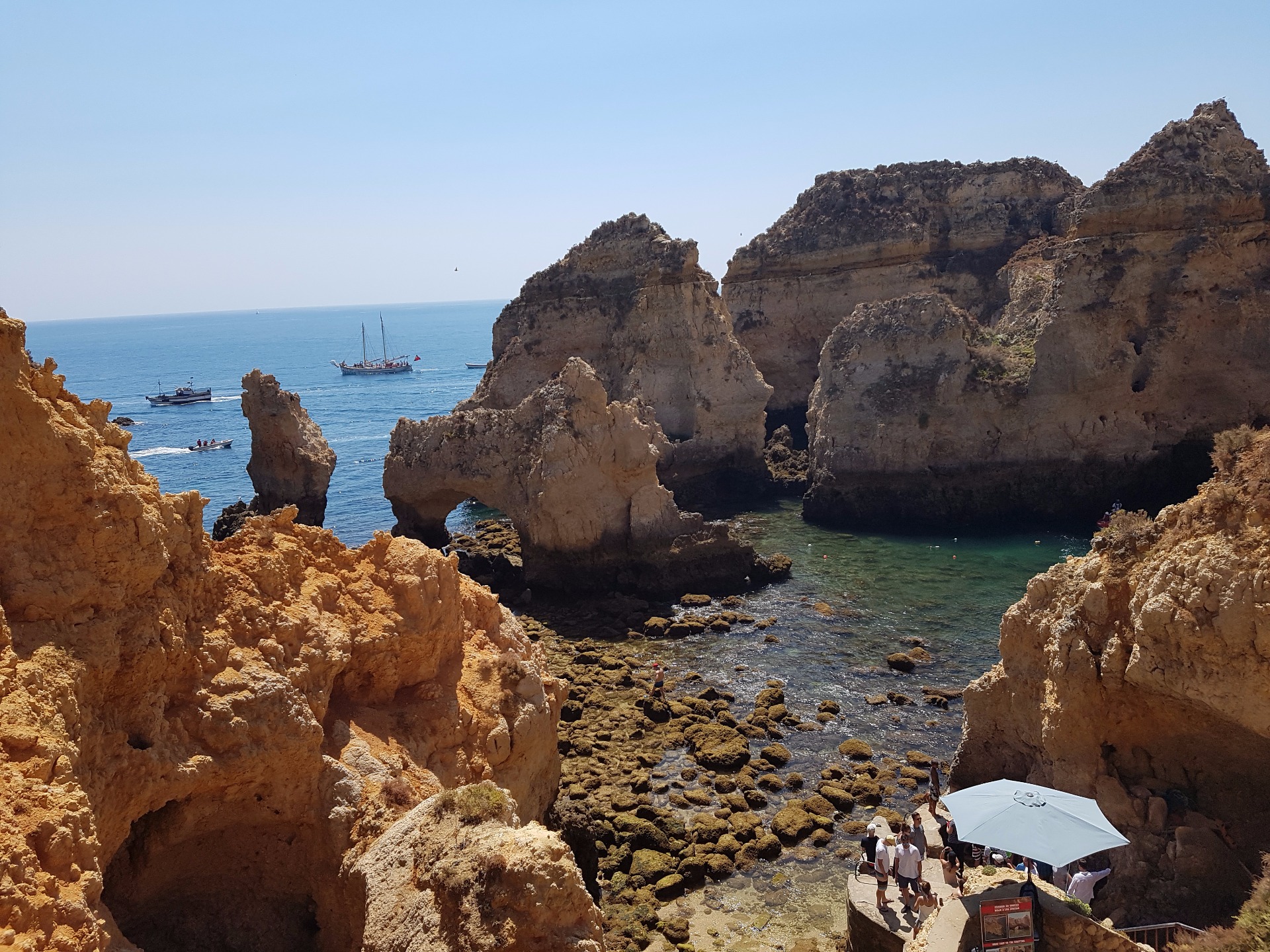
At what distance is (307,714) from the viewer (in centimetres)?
1052

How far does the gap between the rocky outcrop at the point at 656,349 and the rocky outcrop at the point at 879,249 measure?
7.98 metres

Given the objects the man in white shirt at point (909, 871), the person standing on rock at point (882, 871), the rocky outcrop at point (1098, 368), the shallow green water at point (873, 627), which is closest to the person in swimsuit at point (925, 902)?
the man in white shirt at point (909, 871)

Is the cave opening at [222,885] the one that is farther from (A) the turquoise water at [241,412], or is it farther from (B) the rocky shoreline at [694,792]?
(A) the turquoise water at [241,412]

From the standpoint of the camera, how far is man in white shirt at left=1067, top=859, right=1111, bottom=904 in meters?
12.8

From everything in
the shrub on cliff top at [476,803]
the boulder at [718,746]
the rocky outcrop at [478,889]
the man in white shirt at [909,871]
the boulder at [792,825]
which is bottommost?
the boulder at [792,825]

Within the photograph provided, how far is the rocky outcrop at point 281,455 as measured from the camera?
36188mm

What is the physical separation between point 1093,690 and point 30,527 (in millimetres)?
13691

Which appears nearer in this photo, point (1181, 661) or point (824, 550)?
point (1181, 661)

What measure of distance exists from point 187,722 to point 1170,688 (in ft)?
39.5

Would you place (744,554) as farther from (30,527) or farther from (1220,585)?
(30,527)

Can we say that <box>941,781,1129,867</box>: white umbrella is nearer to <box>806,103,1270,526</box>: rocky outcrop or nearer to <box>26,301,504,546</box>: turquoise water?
<box>806,103,1270,526</box>: rocky outcrop

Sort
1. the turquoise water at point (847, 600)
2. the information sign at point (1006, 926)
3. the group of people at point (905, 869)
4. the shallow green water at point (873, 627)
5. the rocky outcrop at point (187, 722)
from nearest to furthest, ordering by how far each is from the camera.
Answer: the rocky outcrop at point (187, 722)
the information sign at point (1006, 926)
the group of people at point (905, 869)
the shallow green water at point (873, 627)
the turquoise water at point (847, 600)

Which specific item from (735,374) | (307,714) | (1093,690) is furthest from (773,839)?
(735,374)

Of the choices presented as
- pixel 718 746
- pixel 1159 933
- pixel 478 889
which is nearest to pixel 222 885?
pixel 478 889
